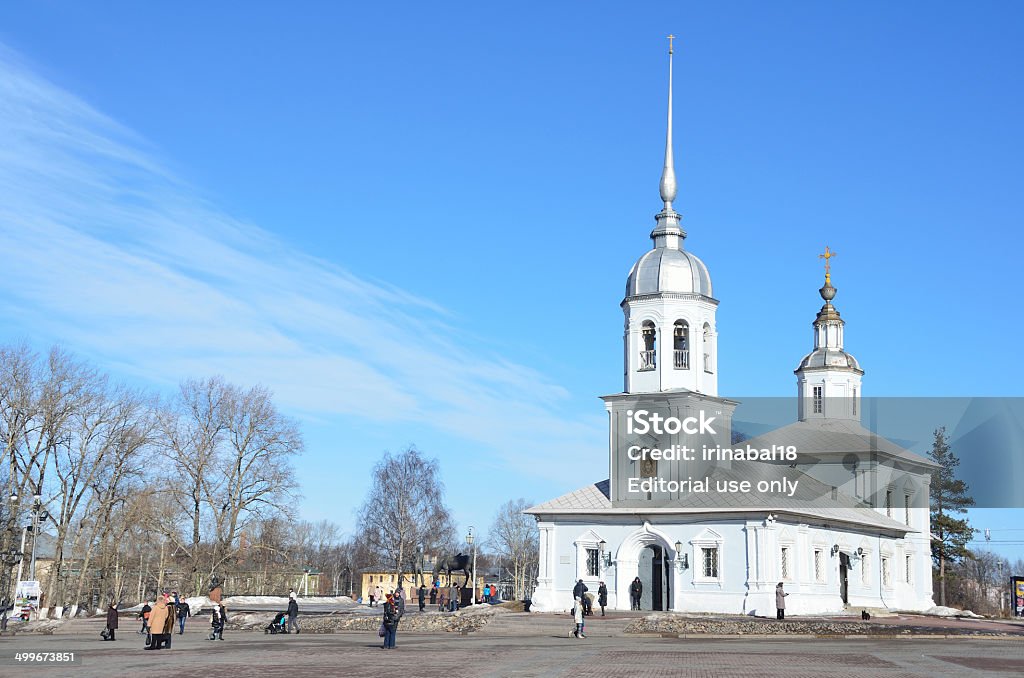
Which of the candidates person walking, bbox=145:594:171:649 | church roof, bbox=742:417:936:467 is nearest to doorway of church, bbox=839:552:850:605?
church roof, bbox=742:417:936:467

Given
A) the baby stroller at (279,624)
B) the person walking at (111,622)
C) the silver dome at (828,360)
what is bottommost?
the baby stroller at (279,624)

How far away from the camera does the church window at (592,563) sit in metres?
42.5

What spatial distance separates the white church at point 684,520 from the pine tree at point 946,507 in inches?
1105

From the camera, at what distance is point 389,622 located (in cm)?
2605

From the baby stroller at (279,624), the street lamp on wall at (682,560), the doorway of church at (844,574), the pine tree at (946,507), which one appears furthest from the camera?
the pine tree at (946,507)

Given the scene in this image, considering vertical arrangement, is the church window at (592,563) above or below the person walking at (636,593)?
above

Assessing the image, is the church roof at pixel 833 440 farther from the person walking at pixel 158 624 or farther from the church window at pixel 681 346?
the person walking at pixel 158 624

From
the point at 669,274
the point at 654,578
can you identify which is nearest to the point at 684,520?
the point at 654,578

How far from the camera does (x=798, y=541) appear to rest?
135 ft

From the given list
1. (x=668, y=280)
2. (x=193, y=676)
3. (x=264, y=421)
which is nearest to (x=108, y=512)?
(x=264, y=421)

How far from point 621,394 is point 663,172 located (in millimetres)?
10147

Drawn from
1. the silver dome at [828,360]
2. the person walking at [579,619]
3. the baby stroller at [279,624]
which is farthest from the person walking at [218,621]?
the silver dome at [828,360]

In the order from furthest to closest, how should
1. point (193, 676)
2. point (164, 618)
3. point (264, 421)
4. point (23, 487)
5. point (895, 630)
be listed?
point (264, 421) < point (23, 487) < point (895, 630) < point (164, 618) < point (193, 676)

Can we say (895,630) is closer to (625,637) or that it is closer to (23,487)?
(625,637)
